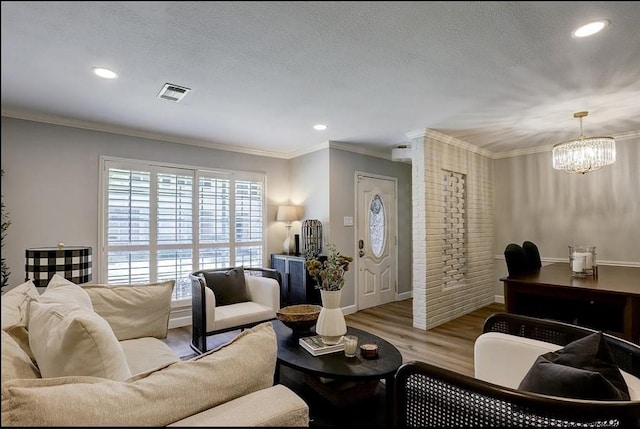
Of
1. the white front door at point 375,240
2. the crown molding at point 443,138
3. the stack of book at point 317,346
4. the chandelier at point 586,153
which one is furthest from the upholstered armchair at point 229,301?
the chandelier at point 586,153

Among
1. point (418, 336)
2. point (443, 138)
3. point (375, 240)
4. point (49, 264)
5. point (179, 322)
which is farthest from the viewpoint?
point (375, 240)

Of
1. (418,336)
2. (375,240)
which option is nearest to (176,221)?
(375,240)

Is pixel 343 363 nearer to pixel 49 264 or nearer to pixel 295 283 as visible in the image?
pixel 49 264

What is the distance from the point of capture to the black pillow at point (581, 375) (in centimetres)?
107

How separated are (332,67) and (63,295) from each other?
6.90ft

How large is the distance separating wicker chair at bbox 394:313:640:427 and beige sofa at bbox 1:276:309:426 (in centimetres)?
46

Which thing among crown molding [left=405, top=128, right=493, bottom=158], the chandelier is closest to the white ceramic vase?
crown molding [left=405, top=128, right=493, bottom=158]

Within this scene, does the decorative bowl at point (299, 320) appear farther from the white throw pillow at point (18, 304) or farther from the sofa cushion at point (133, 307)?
the white throw pillow at point (18, 304)

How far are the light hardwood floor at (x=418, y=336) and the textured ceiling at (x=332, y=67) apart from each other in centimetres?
231

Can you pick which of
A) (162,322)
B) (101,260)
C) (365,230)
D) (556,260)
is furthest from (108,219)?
(556,260)

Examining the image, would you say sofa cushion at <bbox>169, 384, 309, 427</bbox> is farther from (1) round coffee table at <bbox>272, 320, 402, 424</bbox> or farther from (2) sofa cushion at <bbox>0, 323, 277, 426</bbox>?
(1) round coffee table at <bbox>272, 320, 402, 424</bbox>

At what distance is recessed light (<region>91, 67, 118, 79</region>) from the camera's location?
91.5 inches

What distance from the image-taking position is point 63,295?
1.72 metres

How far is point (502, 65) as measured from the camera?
233 cm
